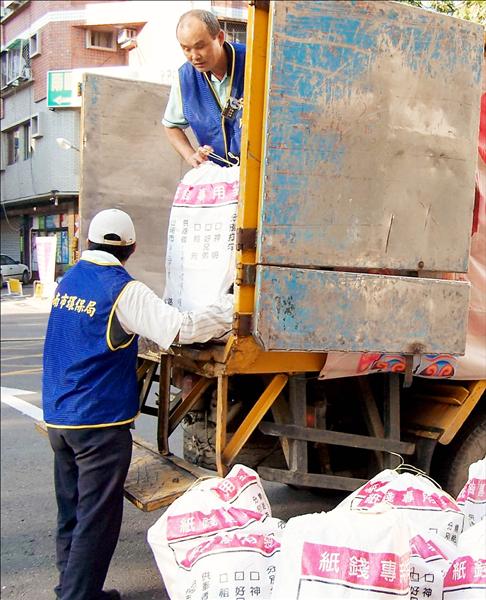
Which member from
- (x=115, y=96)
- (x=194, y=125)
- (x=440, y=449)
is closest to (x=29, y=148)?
(x=115, y=96)

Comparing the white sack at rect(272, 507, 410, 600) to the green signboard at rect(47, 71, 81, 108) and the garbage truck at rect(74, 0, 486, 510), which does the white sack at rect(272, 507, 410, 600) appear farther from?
the green signboard at rect(47, 71, 81, 108)

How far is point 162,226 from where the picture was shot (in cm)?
443

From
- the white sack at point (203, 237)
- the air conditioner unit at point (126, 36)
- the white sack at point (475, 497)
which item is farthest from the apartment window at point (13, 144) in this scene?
the white sack at point (475, 497)

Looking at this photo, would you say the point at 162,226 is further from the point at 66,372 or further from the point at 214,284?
the point at 66,372

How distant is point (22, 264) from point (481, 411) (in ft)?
12.2

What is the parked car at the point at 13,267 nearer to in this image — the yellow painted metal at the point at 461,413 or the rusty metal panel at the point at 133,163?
the rusty metal panel at the point at 133,163

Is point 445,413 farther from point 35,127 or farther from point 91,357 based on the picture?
point 35,127

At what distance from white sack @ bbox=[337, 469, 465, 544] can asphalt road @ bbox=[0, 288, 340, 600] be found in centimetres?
158

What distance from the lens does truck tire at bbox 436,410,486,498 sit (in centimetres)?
366

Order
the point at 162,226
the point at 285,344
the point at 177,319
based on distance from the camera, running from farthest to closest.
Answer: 1. the point at 162,226
2. the point at 177,319
3. the point at 285,344

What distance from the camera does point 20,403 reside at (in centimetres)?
757

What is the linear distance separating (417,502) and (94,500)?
1.41 metres

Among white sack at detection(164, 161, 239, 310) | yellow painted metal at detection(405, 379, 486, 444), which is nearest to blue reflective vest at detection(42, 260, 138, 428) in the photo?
white sack at detection(164, 161, 239, 310)

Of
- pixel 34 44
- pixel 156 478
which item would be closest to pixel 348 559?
pixel 156 478
